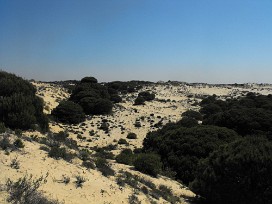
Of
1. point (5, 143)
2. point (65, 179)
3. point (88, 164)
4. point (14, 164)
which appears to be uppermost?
point (5, 143)

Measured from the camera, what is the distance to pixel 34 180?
10.4m

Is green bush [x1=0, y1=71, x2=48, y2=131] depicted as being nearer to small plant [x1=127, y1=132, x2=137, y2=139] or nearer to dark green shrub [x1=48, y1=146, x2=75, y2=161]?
dark green shrub [x1=48, y1=146, x2=75, y2=161]

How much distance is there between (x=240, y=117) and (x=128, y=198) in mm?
18858

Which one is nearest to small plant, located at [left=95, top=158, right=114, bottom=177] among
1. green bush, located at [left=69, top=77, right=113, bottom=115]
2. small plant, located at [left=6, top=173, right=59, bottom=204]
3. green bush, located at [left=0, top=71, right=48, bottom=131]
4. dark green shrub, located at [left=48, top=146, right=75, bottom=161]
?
dark green shrub, located at [left=48, top=146, right=75, bottom=161]

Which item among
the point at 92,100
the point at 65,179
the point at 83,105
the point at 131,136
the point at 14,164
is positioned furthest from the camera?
the point at 92,100

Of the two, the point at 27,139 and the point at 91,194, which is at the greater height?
the point at 27,139

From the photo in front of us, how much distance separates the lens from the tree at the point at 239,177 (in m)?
13.0

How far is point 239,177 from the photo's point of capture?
526 inches

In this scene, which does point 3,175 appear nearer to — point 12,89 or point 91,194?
point 91,194

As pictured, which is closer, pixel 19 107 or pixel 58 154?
pixel 58 154

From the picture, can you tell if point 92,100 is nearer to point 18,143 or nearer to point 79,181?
point 18,143

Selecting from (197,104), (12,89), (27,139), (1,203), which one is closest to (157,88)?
(197,104)

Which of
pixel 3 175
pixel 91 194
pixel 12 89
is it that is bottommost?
pixel 91 194

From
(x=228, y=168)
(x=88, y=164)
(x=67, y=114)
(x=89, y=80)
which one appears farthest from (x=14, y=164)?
(x=89, y=80)
